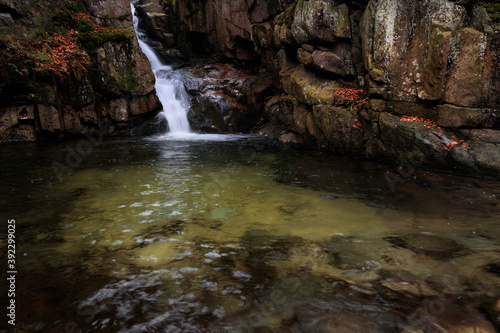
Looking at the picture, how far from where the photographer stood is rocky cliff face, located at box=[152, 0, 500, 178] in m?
7.65

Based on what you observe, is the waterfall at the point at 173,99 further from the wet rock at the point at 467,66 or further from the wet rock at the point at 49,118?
the wet rock at the point at 467,66

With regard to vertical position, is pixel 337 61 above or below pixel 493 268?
above

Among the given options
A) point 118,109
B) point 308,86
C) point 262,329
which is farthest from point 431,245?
point 118,109

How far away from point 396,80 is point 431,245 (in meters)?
6.95

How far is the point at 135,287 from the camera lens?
10.4ft

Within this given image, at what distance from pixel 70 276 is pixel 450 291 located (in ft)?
14.0

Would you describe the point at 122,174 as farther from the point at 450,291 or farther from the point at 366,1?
the point at 366,1

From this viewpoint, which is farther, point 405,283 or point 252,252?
point 252,252

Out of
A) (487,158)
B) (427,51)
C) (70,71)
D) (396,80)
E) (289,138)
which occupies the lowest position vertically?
(487,158)

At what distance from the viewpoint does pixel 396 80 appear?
935 centimetres

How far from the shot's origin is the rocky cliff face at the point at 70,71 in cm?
1234

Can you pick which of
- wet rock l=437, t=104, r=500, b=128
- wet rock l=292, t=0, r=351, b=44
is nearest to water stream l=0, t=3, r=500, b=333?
wet rock l=437, t=104, r=500, b=128

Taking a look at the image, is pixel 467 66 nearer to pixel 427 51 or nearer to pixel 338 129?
pixel 427 51

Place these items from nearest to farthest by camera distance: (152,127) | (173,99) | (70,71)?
(70,71), (152,127), (173,99)
